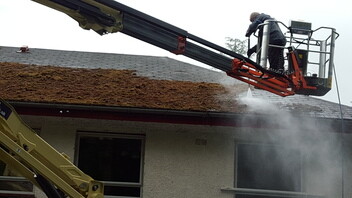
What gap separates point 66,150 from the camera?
10.1 meters

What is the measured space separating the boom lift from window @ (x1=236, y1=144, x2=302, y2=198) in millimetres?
2301

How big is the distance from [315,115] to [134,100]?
10.8 ft

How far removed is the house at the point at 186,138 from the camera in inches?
385

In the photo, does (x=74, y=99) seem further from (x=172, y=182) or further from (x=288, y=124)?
(x=288, y=124)

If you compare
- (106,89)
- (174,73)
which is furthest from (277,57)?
(174,73)

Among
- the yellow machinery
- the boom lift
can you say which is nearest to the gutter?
the boom lift

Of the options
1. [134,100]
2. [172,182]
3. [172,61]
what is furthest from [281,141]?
[172,61]

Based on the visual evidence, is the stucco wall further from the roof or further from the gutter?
the roof

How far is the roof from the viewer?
10.5 m

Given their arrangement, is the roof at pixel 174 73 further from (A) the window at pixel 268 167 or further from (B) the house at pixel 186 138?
(A) the window at pixel 268 167

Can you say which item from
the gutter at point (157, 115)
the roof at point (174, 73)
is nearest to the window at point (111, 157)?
the gutter at point (157, 115)

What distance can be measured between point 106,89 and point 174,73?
264 cm

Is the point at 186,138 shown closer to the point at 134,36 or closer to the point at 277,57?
the point at 277,57

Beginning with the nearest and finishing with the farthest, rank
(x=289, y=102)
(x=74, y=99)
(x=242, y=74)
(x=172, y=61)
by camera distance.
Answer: (x=242, y=74)
(x=74, y=99)
(x=289, y=102)
(x=172, y=61)
